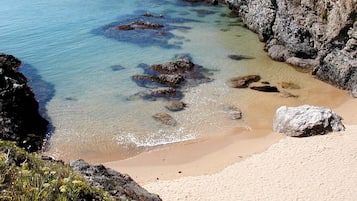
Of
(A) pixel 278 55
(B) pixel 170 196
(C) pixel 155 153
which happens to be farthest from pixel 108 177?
(A) pixel 278 55

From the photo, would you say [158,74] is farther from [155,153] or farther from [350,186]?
[350,186]

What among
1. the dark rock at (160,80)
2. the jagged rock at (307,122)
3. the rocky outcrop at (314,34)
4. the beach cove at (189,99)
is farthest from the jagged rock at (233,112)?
the rocky outcrop at (314,34)

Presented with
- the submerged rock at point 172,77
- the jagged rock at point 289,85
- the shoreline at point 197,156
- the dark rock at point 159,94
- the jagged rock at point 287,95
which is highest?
the submerged rock at point 172,77

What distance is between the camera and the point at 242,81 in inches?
1150

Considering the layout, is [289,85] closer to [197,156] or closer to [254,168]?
[197,156]

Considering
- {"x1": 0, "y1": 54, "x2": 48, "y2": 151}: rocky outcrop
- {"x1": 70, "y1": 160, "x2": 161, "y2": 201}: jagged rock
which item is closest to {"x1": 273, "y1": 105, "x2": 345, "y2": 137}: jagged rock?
{"x1": 70, "y1": 160, "x2": 161, "y2": 201}: jagged rock

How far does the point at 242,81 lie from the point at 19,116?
50.6 ft

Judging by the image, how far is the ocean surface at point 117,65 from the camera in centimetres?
2316

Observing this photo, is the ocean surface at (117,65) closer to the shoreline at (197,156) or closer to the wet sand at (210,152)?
the wet sand at (210,152)

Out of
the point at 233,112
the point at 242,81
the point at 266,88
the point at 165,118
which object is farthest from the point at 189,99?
the point at 266,88

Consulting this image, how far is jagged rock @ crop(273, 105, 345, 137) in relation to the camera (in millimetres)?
21609

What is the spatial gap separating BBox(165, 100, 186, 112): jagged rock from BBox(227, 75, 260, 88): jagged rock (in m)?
4.74

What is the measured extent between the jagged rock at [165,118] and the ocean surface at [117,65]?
1.32 ft

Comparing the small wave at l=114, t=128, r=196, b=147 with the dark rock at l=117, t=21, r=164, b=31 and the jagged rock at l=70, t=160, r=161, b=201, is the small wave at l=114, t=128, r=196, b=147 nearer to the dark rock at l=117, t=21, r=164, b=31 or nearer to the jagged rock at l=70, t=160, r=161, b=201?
the jagged rock at l=70, t=160, r=161, b=201
